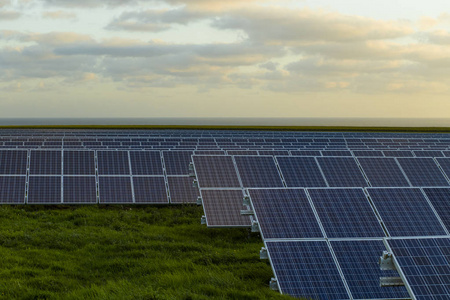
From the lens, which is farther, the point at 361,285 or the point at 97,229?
the point at 97,229

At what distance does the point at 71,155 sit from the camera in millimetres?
23016

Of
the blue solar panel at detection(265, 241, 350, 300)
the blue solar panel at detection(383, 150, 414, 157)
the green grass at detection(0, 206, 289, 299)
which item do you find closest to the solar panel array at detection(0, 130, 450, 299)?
the blue solar panel at detection(265, 241, 350, 300)

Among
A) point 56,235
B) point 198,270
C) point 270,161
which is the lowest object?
point 198,270

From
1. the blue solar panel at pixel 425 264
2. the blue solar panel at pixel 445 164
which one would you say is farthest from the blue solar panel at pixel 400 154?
the blue solar panel at pixel 425 264

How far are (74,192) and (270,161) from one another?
8.42 meters

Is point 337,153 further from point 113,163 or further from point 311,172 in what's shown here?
point 113,163

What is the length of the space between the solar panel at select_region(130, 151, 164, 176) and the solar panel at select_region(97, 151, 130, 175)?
0.32m

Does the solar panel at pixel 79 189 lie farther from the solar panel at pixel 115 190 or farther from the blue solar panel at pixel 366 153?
the blue solar panel at pixel 366 153

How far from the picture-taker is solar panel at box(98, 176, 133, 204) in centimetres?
2066

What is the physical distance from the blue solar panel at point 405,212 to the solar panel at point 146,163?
1207cm

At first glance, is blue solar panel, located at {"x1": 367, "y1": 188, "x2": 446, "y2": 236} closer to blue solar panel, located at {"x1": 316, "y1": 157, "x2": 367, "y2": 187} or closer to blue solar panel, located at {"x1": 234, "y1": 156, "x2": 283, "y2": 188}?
blue solar panel, located at {"x1": 234, "y1": 156, "x2": 283, "y2": 188}

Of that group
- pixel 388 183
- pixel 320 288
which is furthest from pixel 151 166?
pixel 320 288

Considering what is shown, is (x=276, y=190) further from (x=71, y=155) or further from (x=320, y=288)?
(x=71, y=155)

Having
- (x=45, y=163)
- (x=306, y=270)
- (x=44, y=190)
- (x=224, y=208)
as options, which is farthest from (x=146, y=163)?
(x=306, y=270)
